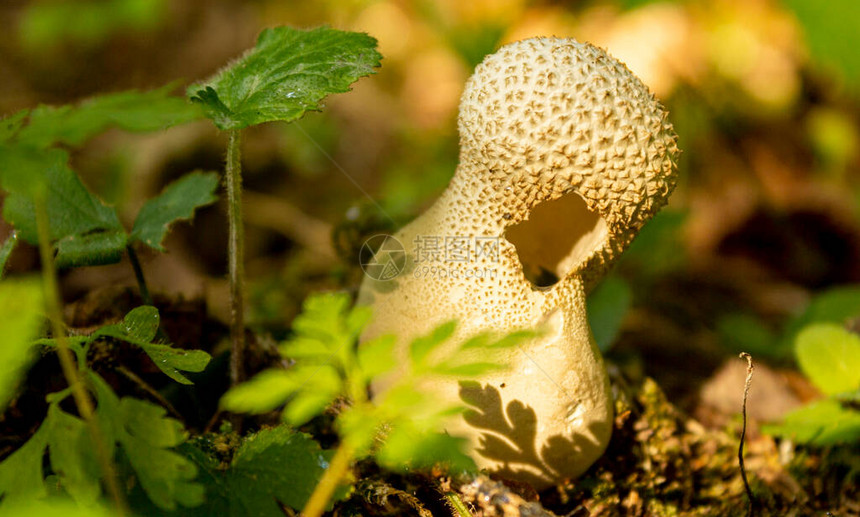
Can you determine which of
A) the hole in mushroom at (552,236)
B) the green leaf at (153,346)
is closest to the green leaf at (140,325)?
the green leaf at (153,346)

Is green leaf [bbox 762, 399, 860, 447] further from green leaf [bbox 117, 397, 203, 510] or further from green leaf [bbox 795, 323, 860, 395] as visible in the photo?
green leaf [bbox 117, 397, 203, 510]

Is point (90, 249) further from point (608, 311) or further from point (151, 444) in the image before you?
point (608, 311)

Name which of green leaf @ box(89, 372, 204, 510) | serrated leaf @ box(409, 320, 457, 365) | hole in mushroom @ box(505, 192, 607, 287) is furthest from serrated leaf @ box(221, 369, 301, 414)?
hole in mushroom @ box(505, 192, 607, 287)

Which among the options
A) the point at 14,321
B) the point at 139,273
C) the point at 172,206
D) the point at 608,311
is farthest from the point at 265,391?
the point at 608,311

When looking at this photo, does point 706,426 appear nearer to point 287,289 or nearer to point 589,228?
point 589,228

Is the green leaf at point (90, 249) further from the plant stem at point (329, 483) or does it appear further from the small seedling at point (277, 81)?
the plant stem at point (329, 483)

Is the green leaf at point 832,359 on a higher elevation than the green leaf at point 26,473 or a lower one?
higher
